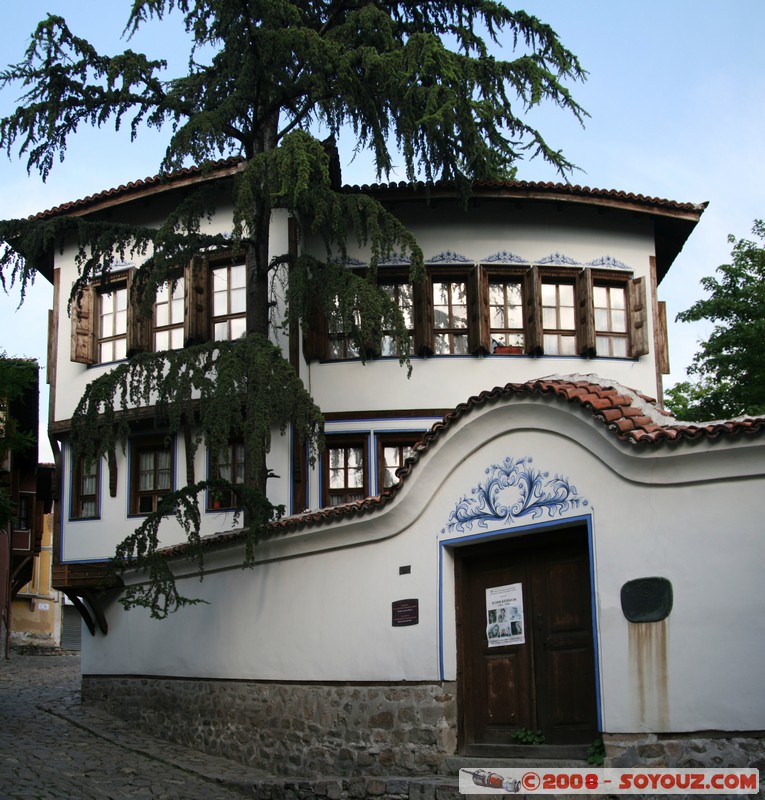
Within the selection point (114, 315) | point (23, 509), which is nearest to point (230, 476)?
point (114, 315)

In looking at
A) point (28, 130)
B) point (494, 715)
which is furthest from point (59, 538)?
point (494, 715)

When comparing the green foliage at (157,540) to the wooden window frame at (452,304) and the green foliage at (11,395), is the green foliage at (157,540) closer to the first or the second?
the green foliage at (11,395)

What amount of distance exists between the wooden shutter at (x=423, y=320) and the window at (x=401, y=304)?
9cm

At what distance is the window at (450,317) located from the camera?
56.0 ft

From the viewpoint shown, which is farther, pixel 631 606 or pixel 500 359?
pixel 500 359

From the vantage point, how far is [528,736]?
9.04 m

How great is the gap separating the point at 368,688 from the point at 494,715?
54.0 inches

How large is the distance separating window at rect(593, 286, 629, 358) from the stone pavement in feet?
28.4

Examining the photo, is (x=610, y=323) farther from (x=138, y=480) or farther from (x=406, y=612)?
(x=406, y=612)

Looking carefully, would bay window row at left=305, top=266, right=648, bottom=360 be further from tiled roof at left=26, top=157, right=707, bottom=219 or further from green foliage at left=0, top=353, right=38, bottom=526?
green foliage at left=0, top=353, right=38, bottom=526

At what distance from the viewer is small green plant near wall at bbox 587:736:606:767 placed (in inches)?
318

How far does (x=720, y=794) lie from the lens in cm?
705

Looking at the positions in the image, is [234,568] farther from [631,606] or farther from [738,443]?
[738,443]

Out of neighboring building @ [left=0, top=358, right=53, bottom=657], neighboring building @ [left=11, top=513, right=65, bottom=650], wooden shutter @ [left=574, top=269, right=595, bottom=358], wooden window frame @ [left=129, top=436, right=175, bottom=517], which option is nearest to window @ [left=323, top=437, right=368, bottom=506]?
wooden window frame @ [left=129, top=436, right=175, bottom=517]
